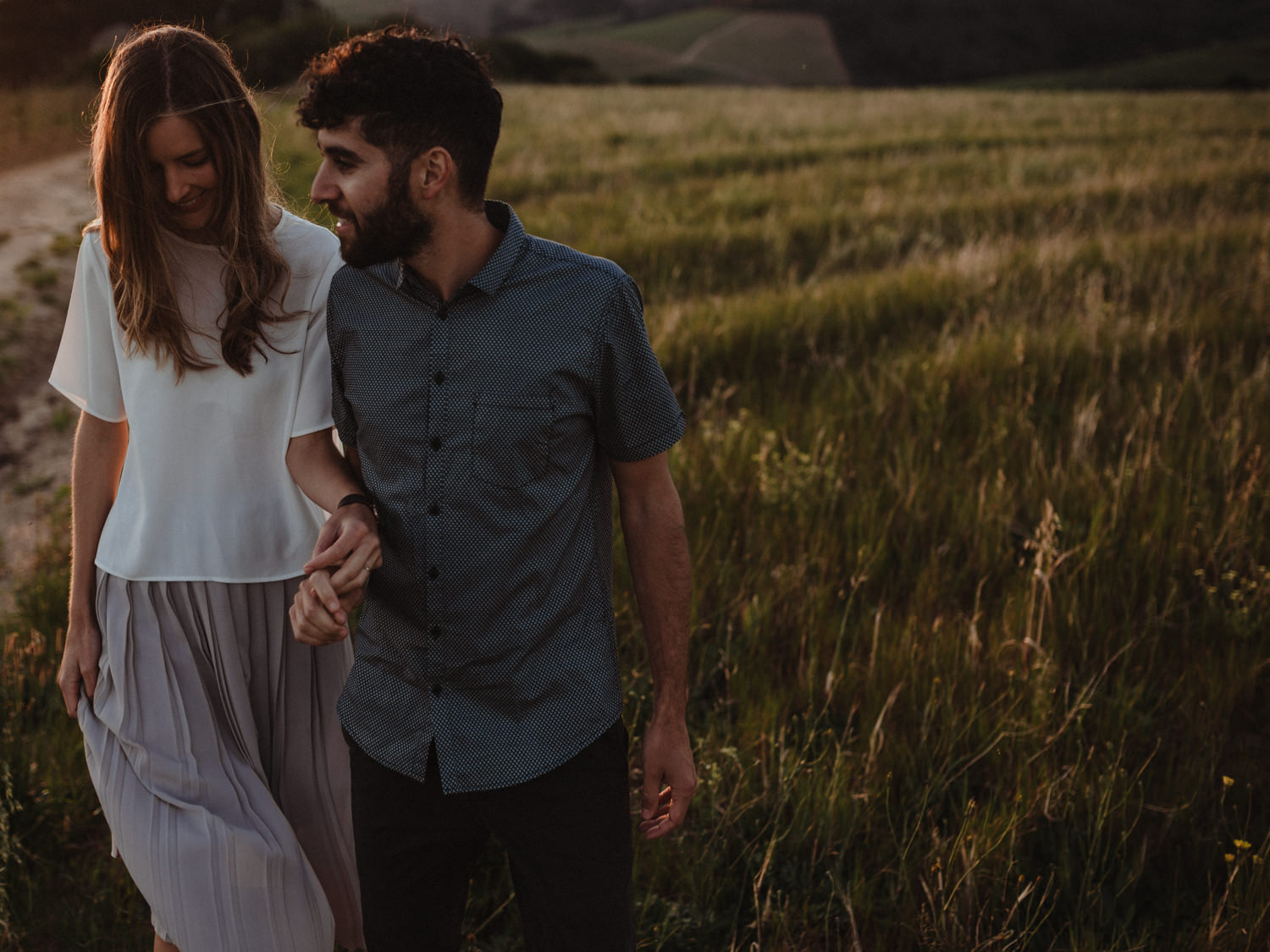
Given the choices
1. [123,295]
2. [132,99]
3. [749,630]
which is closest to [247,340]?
Answer: [123,295]

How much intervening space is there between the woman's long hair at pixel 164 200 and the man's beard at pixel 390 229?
397 mm

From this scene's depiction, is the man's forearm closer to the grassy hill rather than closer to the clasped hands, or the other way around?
the clasped hands

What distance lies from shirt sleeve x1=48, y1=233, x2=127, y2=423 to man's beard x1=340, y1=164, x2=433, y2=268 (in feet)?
2.21

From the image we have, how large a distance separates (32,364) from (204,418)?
6022mm

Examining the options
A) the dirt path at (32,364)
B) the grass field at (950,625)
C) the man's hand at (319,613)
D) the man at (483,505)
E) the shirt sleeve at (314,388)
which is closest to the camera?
the man's hand at (319,613)

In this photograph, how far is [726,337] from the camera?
536 cm

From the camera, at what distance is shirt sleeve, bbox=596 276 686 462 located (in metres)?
1.56

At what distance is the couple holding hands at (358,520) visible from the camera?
1.53 meters

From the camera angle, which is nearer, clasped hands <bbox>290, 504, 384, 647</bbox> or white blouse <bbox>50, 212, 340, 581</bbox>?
clasped hands <bbox>290, 504, 384, 647</bbox>

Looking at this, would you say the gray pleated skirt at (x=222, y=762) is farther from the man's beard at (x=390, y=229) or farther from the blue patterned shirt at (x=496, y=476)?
the man's beard at (x=390, y=229)

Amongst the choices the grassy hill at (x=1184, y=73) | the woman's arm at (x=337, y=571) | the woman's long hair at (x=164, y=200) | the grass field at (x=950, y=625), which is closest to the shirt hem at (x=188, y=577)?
the woman's arm at (x=337, y=571)

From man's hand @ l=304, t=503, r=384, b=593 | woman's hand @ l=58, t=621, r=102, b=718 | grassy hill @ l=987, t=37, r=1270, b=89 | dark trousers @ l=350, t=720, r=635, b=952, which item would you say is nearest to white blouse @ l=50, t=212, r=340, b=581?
woman's hand @ l=58, t=621, r=102, b=718

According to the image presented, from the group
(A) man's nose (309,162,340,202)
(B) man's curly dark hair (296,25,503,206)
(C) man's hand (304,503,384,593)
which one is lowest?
(C) man's hand (304,503,384,593)

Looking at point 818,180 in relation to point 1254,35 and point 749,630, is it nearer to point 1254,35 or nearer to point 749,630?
point 749,630
